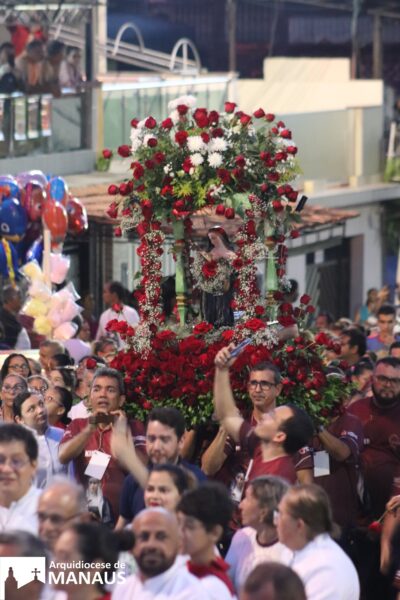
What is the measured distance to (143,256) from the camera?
10.5 m

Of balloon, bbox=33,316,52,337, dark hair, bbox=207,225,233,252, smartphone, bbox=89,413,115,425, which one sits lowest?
balloon, bbox=33,316,52,337

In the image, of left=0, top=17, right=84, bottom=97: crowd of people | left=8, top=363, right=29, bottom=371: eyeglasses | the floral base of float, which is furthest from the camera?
left=0, top=17, right=84, bottom=97: crowd of people

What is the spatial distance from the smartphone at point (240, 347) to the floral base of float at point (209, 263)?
4.3 inches

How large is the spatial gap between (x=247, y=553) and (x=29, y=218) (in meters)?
8.99

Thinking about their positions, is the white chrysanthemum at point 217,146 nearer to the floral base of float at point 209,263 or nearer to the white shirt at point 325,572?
the floral base of float at point 209,263

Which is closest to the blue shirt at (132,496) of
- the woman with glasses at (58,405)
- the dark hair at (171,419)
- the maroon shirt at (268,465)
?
the dark hair at (171,419)

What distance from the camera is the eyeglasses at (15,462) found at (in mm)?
7618

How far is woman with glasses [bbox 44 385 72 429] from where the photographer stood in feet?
33.9

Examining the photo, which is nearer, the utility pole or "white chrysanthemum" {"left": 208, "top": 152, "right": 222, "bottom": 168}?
"white chrysanthemum" {"left": 208, "top": 152, "right": 222, "bottom": 168}

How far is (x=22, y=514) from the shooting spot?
24.5ft

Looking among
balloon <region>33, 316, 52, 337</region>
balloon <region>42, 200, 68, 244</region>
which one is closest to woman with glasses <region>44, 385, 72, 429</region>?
balloon <region>33, 316, 52, 337</region>

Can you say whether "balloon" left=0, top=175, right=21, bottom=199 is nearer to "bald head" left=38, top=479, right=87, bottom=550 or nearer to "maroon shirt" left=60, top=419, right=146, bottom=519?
"maroon shirt" left=60, top=419, right=146, bottom=519

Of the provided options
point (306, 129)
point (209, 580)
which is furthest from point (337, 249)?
point (209, 580)

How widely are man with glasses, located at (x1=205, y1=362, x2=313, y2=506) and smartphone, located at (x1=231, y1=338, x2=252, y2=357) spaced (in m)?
0.13
